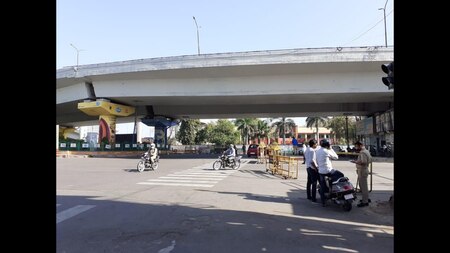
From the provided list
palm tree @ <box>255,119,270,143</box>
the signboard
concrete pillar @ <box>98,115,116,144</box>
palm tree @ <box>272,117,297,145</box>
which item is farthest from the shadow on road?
palm tree @ <box>272,117,297,145</box>

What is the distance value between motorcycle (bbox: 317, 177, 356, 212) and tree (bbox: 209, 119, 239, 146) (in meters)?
74.3

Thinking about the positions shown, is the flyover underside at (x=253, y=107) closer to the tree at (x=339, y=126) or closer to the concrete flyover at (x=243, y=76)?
the concrete flyover at (x=243, y=76)

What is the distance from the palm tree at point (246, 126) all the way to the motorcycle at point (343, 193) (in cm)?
7647

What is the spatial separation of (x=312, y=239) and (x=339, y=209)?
3.31 metres

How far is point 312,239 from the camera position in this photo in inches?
246

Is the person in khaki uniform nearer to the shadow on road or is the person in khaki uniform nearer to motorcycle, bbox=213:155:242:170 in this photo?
the shadow on road

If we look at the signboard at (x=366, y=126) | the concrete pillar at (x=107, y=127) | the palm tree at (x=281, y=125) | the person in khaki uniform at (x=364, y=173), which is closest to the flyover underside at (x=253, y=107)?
the signboard at (x=366, y=126)

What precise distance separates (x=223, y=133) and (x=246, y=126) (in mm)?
5821

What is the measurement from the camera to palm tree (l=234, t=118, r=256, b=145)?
86.6 metres

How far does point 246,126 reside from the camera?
86688mm

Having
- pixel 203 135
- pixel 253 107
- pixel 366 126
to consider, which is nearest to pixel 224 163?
pixel 253 107

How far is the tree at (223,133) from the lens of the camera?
3310 inches
